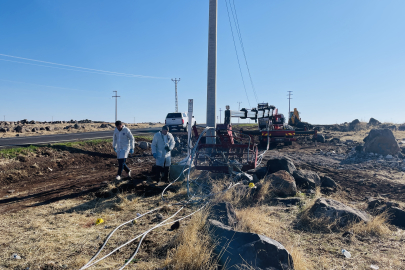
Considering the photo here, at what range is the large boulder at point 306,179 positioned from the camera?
8.80m

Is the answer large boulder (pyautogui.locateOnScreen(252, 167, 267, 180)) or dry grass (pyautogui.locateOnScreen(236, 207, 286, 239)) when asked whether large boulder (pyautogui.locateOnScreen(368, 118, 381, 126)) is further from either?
dry grass (pyautogui.locateOnScreen(236, 207, 286, 239))

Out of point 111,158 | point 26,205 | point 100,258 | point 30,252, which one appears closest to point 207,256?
point 100,258

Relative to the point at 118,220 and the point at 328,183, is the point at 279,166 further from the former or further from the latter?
the point at 118,220

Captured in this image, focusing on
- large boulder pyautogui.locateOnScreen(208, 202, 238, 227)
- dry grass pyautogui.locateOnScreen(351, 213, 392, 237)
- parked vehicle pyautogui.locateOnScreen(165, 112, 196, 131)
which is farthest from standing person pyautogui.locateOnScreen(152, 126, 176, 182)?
parked vehicle pyautogui.locateOnScreen(165, 112, 196, 131)

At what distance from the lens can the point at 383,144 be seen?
1698cm

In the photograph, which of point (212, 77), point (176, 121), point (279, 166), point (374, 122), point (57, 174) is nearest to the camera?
point (279, 166)

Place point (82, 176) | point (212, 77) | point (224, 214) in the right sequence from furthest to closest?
point (212, 77) < point (82, 176) < point (224, 214)

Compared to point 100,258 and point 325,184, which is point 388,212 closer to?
point 325,184

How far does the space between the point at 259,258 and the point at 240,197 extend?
353 cm

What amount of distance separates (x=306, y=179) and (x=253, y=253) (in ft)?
18.7

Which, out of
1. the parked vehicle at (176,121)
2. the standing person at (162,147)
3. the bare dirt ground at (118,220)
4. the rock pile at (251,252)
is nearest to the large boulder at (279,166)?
the bare dirt ground at (118,220)

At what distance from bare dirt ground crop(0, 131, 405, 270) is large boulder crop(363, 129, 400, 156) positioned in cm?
537

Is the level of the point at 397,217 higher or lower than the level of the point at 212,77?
lower

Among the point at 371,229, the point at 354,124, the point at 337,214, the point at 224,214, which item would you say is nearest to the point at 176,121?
the point at 337,214
